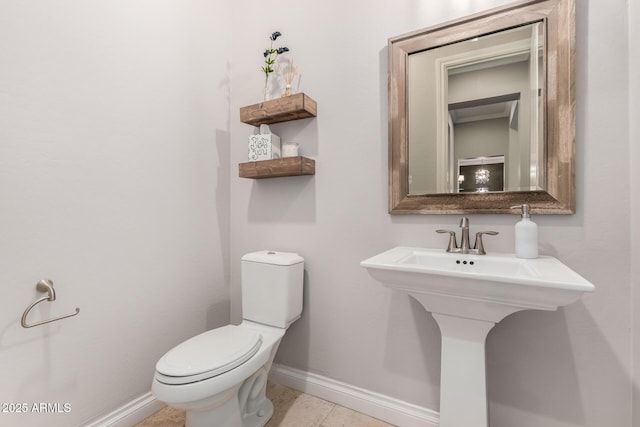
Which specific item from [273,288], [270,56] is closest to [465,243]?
[273,288]

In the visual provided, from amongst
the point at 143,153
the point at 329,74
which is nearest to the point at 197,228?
the point at 143,153

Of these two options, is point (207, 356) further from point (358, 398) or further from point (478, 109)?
point (478, 109)

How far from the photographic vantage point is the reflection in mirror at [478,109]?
1167 mm

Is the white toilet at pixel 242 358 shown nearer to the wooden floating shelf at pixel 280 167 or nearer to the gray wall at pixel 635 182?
the wooden floating shelf at pixel 280 167

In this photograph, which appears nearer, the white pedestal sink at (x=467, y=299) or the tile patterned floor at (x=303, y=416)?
the white pedestal sink at (x=467, y=299)

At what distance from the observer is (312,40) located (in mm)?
1641

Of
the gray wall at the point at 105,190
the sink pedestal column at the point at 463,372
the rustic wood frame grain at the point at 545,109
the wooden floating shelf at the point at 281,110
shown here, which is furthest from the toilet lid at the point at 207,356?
the wooden floating shelf at the point at 281,110

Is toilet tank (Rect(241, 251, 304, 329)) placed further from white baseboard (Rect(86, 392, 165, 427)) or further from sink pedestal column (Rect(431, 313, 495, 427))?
sink pedestal column (Rect(431, 313, 495, 427))

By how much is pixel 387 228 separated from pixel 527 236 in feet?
1.88

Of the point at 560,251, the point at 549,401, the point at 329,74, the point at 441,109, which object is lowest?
the point at 549,401

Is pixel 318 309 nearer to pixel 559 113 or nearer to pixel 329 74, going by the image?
pixel 329 74

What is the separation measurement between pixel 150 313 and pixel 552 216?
193cm

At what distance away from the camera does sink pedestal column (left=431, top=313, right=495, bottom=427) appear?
3.37 feet

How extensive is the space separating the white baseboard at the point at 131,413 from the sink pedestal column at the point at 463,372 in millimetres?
1414
